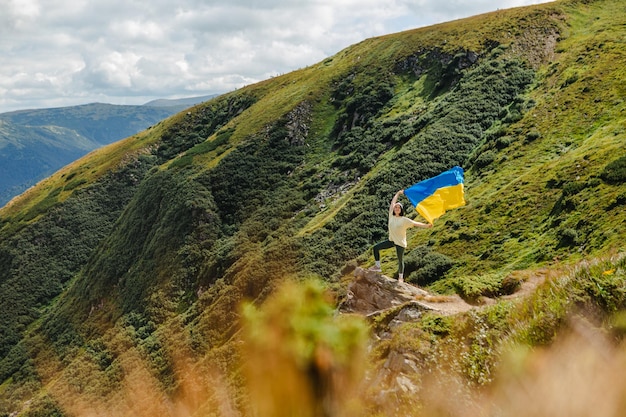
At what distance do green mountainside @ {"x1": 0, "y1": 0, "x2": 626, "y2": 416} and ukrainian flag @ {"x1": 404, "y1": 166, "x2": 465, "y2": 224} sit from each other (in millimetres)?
2980

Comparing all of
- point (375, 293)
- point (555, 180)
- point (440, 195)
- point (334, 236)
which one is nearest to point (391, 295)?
point (375, 293)

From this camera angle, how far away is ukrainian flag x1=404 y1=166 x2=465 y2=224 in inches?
667

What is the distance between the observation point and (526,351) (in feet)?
20.0

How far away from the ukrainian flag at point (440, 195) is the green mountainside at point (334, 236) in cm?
298

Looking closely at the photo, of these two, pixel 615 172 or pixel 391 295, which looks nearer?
pixel 391 295

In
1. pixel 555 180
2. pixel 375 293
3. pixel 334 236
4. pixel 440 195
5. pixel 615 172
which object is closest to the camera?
pixel 440 195

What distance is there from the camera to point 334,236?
5297cm

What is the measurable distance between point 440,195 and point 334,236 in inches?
1425

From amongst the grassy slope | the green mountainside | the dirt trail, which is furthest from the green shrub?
the dirt trail

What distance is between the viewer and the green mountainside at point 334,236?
6.36 m

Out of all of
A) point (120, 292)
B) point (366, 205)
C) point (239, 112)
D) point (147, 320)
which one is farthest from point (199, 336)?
point (239, 112)

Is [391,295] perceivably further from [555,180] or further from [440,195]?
[555,180]

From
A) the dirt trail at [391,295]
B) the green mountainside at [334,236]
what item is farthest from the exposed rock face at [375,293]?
the green mountainside at [334,236]

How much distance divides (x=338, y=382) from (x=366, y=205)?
50.8m
